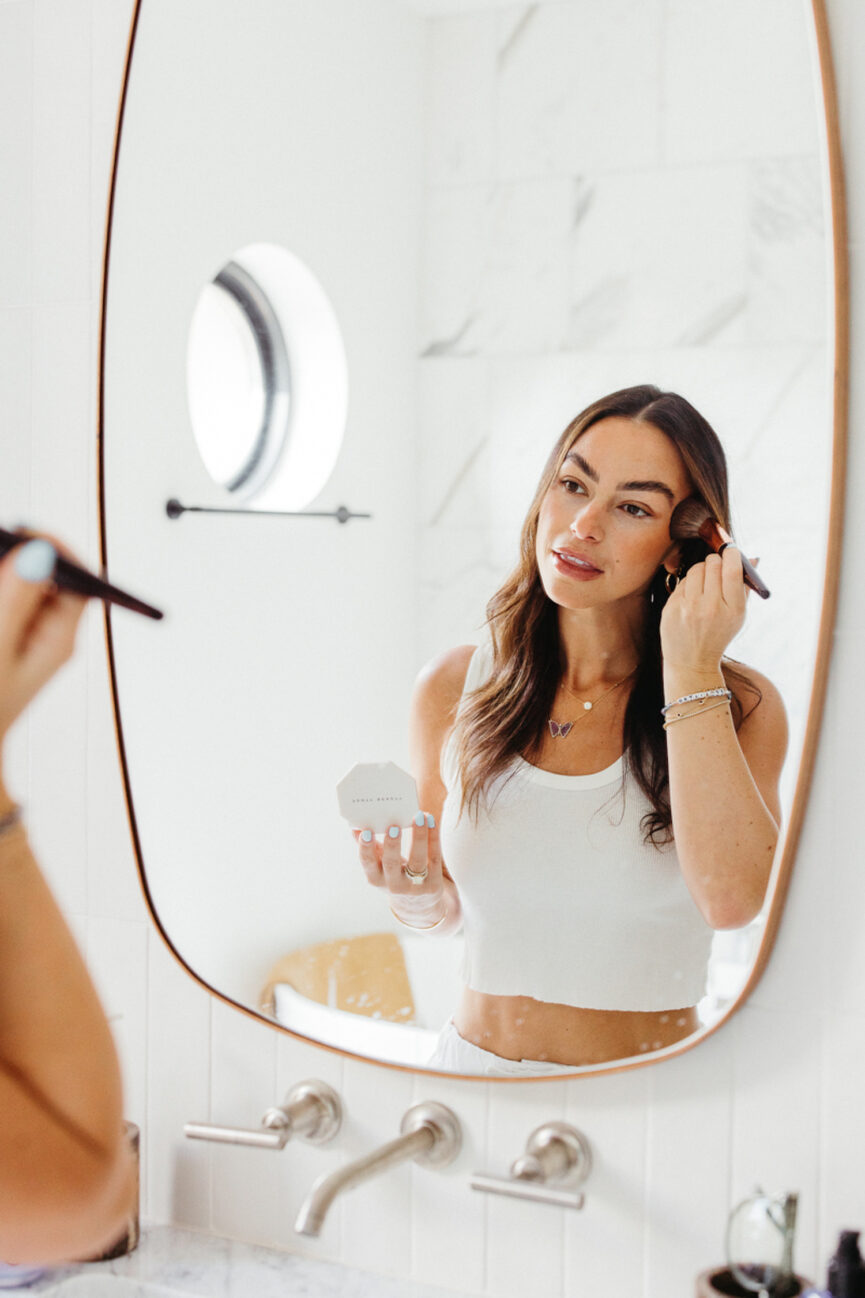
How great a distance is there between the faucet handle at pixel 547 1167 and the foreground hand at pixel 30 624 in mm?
496

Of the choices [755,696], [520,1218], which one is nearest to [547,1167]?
[520,1218]

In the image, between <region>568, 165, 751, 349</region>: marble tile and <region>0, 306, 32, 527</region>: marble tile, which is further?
<region>0, 306, 32, 527</region>: marble tile

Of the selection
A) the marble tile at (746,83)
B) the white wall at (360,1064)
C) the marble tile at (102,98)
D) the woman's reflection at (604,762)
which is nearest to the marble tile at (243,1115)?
the white wall at (360,1064)

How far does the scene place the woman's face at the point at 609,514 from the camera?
0.93m

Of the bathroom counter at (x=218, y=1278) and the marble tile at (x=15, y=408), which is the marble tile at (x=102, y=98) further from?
the bathroom counter at (x=218, y=1278)

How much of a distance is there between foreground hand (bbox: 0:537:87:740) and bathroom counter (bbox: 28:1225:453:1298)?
0.55 metres

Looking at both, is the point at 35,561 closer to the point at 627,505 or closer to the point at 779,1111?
A: the point at 627,505

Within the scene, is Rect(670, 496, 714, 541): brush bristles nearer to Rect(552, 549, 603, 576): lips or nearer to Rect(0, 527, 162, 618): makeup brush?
Rect(552, 549, 603, 576): lips

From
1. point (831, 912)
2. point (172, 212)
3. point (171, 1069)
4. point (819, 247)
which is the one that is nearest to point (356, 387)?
point (172, 212)

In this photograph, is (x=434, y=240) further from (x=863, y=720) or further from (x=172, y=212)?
(x=863, y=720)

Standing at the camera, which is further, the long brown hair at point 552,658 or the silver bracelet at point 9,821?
the long brown hair at point 552,658

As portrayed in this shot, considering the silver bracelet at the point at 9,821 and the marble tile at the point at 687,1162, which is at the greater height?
the silver bracelet at the point at 9,821

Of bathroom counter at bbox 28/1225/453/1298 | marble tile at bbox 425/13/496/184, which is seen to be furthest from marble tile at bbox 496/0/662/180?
bathroom counter at bbox 28/1225/453/1298

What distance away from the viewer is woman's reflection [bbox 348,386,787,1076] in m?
0.93
